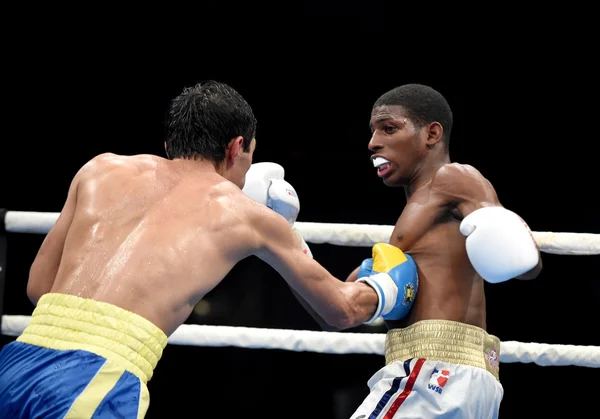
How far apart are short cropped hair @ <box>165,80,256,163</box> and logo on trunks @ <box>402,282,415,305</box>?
0.64 meters

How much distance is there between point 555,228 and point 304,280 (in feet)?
10.8

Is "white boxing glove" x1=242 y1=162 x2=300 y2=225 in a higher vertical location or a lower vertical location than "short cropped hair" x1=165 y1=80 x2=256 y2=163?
lower

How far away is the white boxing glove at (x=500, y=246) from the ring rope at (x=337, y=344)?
2.46ft

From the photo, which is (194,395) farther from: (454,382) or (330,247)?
(454,382)

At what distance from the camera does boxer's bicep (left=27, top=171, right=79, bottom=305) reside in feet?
6.49

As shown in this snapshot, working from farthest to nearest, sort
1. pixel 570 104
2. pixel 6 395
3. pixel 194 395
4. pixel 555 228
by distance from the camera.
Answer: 1. pixel 570 104
2. pixel 555 228
3. pixel 194 395
4. pixel 6 395

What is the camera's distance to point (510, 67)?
532 cm

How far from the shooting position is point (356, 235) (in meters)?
2.84

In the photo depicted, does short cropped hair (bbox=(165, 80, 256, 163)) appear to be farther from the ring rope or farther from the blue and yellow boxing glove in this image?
the ring rope

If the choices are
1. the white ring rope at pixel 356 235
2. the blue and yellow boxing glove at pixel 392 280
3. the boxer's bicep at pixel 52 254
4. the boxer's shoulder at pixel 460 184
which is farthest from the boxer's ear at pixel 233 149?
the white ring rope at pixel 356 235

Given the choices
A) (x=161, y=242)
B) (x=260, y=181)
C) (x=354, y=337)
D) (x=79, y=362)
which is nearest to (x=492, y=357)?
(x=354, y=337)

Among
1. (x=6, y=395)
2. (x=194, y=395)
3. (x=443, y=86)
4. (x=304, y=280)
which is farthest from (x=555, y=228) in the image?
(x=6, y=395)

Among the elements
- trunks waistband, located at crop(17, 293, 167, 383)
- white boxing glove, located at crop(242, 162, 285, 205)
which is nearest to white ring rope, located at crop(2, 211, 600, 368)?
white boxing glove, located at crop(242, 162, 285, 205)

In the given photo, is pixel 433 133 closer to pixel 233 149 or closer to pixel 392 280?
pixel 392 280
